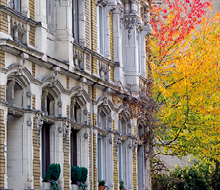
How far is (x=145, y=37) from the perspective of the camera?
112 ft

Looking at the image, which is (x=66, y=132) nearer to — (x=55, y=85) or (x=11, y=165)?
(x=55, y=85)

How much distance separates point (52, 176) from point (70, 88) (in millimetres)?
3629

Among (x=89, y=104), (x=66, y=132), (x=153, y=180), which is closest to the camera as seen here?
(x=66, y=132)

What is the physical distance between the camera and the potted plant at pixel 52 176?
66.5 feet

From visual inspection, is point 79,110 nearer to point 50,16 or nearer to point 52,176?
point 50,16

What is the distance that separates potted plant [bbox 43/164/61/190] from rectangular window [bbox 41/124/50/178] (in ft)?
1.68

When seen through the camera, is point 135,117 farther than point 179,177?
No

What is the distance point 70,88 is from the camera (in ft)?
74.6

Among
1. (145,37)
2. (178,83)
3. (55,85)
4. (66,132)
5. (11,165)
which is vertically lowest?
(11,165)

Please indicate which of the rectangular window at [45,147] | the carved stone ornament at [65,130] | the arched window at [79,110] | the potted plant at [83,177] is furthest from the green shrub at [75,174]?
the arched window at [79,110]

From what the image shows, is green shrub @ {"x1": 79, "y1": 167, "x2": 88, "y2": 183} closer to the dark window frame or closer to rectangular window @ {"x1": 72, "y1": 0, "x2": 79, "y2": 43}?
the dark window frame

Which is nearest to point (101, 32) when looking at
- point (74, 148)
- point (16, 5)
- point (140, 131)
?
point (74, 148)

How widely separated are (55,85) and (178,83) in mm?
10202

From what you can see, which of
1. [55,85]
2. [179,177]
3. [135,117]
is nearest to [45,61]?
[55,85]
